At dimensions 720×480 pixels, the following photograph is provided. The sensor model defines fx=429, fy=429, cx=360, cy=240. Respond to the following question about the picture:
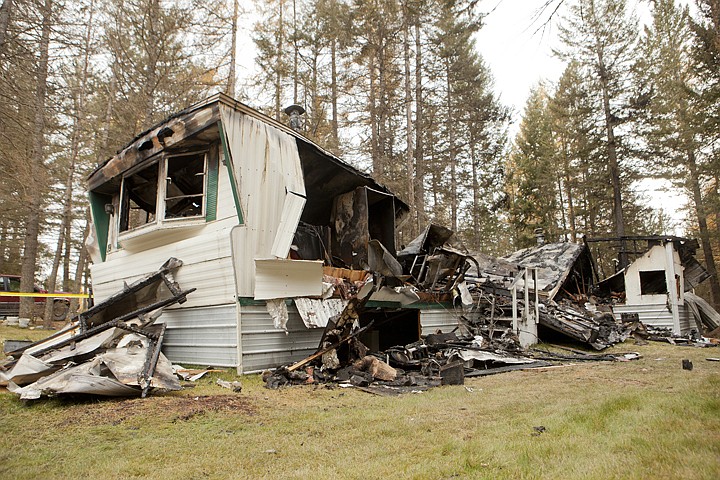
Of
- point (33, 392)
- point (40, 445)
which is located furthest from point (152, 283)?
point (40, 445)

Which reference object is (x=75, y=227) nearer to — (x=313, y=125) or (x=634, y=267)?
(x=313, y=125)

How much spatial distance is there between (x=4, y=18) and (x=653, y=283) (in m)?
23.0

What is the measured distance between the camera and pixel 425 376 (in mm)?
7227

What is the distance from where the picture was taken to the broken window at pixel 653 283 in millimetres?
17828

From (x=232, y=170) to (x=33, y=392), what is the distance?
416 centimetres

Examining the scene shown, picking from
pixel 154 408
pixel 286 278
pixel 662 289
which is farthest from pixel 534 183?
pixel 154 408

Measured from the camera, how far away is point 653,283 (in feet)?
59.3

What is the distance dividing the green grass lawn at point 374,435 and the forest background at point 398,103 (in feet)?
14.7

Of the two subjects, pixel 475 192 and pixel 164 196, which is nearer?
pixel 164 196

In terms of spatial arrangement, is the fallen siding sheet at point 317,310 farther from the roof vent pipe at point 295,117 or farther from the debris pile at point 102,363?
the roof vent pipe at point 295,117

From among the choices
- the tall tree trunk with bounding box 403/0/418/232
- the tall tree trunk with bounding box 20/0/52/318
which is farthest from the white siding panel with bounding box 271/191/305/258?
the tall tree trunk with bounding box 20/0/52/318

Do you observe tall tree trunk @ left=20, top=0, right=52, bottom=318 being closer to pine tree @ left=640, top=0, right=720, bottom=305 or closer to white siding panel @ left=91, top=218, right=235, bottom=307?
white siding panel @ left=91, top=218, right=235, bottom=307

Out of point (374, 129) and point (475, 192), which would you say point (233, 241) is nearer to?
point (374, 129)

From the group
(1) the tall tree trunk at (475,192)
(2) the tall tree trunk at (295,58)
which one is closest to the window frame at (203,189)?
(2) the tall tree trunk at (295,58)
